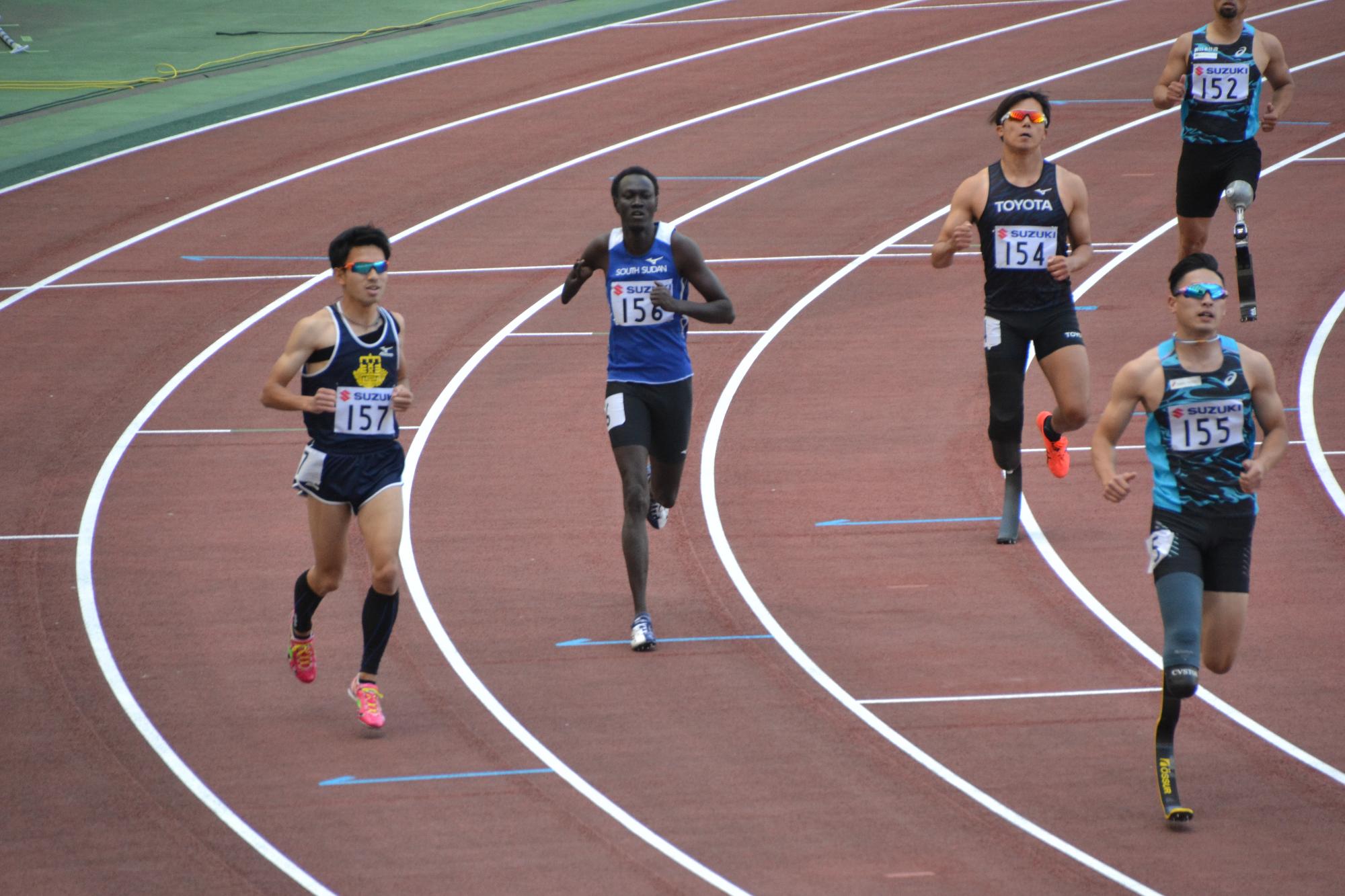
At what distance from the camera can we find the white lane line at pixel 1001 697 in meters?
8.62

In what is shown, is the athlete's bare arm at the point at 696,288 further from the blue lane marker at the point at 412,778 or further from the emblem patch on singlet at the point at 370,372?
the blue lane marker at the point at 412,778

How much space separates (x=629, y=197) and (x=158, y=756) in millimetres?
3458

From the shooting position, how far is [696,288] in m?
9.39

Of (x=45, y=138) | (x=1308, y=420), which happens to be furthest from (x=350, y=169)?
(x=1308, y=420)

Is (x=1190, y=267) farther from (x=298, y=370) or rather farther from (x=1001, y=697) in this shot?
(x=298, y=370)

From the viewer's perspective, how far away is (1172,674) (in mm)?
7133

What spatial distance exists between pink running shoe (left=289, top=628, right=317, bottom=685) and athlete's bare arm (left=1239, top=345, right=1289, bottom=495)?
14.0ft

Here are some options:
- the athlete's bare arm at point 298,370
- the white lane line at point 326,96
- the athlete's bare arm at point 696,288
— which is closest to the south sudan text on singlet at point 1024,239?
the athlete's bare arm at point 696,288

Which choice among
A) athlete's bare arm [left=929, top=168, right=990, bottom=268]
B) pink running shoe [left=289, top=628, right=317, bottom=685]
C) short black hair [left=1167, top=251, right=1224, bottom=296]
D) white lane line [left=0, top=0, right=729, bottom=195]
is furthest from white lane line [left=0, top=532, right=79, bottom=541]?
white lane line [left=0, top=0, right=729, bottom=195]

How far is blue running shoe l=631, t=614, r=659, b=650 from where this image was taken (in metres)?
9.28

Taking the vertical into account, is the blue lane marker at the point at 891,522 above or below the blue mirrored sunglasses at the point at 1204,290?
below

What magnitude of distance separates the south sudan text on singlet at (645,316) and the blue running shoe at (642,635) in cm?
120

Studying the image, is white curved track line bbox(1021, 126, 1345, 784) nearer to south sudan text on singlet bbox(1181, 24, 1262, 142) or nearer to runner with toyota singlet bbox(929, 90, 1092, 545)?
runner with toyota singlet bbox(929, 90, 1092, 545)

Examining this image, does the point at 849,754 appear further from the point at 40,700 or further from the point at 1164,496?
the point at 40,700
